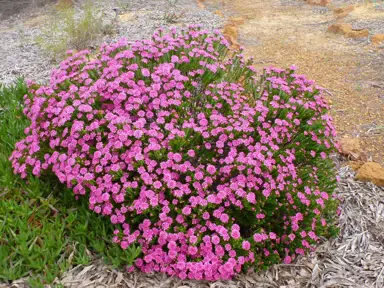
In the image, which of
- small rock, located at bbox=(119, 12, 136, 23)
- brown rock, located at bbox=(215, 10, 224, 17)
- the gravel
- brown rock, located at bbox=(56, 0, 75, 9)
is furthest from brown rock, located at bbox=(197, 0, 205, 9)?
brown rock, located at bbox=(56, 0, 75, 9)

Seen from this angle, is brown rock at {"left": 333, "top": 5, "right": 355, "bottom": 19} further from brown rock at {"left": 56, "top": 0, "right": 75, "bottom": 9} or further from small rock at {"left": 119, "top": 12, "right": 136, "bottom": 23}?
brown rock at {"left": 56, "top": 0, "right": 75, "bottom": 9}

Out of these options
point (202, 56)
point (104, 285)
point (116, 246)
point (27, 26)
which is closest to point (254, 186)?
point (116, 246)

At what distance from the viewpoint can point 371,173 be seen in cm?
402

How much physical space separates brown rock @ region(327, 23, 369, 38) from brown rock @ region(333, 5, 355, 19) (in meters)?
1.06

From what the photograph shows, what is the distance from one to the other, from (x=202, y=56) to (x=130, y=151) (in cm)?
143

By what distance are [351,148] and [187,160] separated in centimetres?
245

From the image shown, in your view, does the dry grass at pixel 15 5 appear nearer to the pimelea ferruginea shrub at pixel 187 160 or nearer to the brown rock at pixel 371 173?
the pimelea ferruginea shrub at pixel 187 160

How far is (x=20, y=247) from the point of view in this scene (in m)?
2.87

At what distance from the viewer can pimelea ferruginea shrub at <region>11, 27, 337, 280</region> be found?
112 inches

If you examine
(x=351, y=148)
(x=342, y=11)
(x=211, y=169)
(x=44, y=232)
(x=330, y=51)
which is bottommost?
(x=351, y=148)

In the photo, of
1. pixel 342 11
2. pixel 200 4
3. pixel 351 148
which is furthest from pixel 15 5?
pixel 351 148

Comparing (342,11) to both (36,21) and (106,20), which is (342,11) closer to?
(106,20)

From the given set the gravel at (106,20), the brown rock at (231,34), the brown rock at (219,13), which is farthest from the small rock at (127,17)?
the brown rock at (231,34)

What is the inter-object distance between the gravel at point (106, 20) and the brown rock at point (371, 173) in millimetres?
4811
